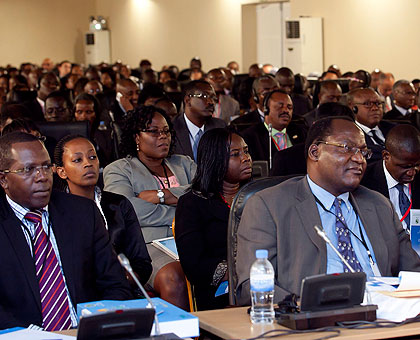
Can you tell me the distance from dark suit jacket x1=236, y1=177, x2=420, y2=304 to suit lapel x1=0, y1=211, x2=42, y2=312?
30.4 inches

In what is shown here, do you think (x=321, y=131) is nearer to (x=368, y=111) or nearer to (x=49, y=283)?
(x=49, y=283)

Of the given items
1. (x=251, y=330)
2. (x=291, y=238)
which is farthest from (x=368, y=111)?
(x=251, y=330)

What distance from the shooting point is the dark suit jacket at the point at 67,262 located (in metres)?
2.92

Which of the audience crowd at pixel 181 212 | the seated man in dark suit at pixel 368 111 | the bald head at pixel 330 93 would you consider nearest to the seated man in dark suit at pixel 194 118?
the audience crowd at pixel 181 212

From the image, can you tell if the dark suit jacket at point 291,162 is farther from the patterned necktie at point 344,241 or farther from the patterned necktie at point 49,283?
the patterned necktie at point 49,283

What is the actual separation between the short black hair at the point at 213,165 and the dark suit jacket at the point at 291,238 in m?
0.75

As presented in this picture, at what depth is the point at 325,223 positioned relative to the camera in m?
3.14

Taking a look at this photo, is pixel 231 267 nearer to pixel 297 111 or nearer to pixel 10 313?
pixel 10 313

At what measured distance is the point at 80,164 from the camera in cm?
397

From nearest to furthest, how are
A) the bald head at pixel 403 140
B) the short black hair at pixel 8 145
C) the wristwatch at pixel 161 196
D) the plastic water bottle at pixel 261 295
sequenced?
the plastic water bottle at pixel 261 295, the short black hair at pixel 8 145, the bald head at pixel 403 140, the wristwatch at pixel 161 196

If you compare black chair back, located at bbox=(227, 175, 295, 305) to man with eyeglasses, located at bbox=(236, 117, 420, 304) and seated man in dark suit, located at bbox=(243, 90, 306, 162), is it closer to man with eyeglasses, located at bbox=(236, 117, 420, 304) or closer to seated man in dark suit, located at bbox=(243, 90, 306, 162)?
man with eyeglasses, located at bbox=(236, 117, 420, 304)

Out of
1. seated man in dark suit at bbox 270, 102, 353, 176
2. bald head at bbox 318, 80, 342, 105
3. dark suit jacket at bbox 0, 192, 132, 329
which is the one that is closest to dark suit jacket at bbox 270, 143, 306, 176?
seated man in dark suit at bbox 270, 102, 353, 176

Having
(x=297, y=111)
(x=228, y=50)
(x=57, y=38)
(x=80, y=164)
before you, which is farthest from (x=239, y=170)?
(x=57, y=38)

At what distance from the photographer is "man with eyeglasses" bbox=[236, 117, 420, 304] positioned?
3.01 metres
